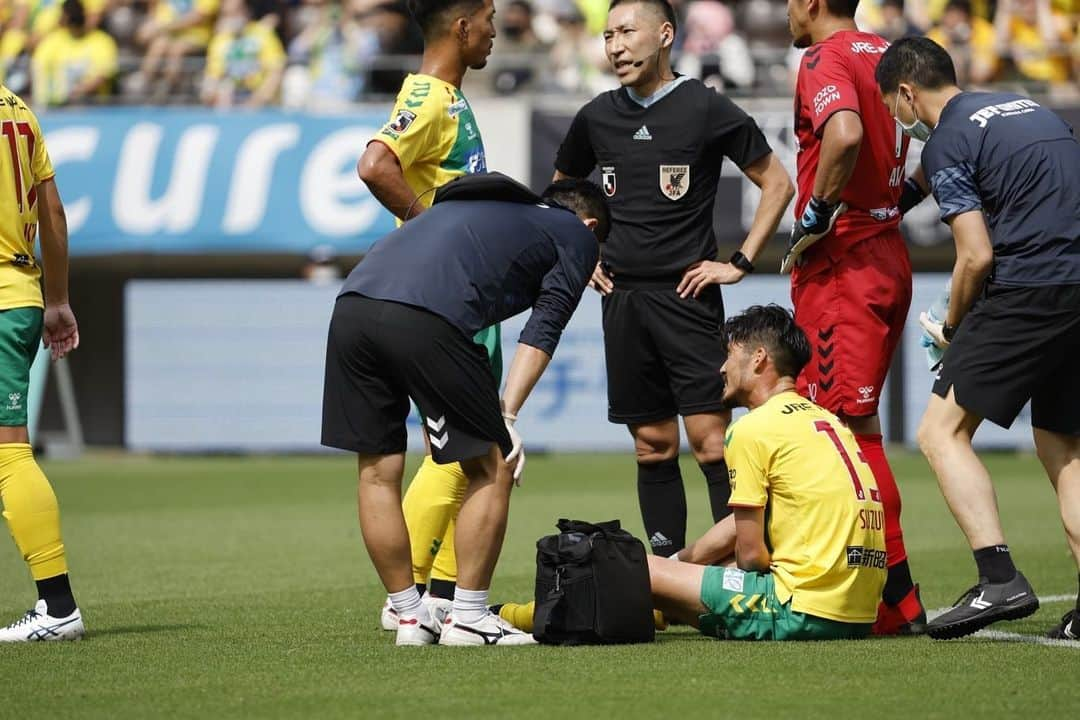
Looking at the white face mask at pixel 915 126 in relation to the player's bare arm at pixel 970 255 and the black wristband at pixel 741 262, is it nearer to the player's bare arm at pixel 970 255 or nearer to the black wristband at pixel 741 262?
the player's bare arm at pixel 970 255

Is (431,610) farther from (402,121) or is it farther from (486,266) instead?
(402,121)

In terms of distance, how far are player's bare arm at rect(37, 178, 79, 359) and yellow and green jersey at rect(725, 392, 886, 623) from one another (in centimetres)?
285

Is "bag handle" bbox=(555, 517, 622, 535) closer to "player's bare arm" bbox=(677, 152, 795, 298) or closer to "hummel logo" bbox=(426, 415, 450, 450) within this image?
"hummel logo" bbox=(426, 415, 450, 450)

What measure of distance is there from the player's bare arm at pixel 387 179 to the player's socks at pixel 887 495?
2102mm

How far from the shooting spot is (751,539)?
6.13 meters

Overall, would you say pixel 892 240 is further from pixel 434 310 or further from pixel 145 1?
pixel 145 1

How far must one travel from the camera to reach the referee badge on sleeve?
7.41 metres

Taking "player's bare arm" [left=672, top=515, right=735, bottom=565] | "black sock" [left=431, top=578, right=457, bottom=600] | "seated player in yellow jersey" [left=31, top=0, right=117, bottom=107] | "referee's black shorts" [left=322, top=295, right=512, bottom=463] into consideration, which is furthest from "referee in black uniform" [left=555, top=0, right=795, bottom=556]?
"seated player in yellow jersey" [left=31, top=0, right=117, bottom=107]

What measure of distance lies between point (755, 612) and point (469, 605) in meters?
1.07

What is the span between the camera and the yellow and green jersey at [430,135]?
267 inches

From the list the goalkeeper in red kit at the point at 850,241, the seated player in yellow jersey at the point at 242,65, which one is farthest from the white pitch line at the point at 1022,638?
the seated player in yellow jersey at the point at 242,65

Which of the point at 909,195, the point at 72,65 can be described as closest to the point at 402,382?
the point at 909,195

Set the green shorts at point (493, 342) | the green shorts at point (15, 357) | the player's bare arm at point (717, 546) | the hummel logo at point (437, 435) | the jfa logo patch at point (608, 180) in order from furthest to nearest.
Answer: the jfa logo patch at point (608, 180), the green shorts at point (493, 342), the player's bare arm at point (717, 546), the green shorts at point (15, 357), the hummel logo at point (437, 435)

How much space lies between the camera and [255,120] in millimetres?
18484
